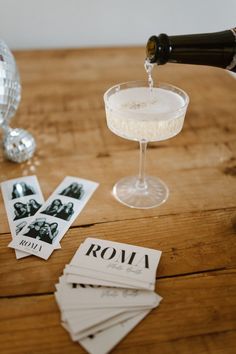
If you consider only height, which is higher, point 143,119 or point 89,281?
point 143,119

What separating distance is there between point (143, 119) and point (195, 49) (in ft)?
0.62

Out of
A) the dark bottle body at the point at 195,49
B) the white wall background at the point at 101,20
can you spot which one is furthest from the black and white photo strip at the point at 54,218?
the white wall background at the point at 101,20

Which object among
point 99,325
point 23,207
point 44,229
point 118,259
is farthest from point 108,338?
point 23,207

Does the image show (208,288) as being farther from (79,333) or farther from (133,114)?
(133,114)

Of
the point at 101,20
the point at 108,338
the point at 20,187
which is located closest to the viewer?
the point at 108,338

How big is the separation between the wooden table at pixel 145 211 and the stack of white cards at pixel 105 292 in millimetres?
17

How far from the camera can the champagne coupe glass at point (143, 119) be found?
2.51 ft

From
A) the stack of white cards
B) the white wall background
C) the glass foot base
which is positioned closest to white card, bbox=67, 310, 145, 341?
the stack of white cards

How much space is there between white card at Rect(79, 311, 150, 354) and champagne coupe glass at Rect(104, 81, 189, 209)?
318 mm

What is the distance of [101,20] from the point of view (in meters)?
1.66

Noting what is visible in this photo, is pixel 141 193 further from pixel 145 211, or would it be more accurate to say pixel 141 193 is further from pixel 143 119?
pixel 143 119

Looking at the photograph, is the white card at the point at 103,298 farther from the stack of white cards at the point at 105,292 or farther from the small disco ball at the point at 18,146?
the small disco ball at the point at 18,146

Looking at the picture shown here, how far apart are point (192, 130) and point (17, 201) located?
0.59 m

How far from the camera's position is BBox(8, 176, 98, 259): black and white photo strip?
30.1 inches
